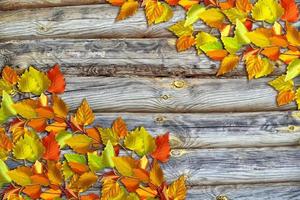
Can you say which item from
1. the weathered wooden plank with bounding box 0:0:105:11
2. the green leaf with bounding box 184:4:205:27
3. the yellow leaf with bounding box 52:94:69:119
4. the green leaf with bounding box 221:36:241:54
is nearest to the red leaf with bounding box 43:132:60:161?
the yellow leaf with bounding box 52:94:69:119

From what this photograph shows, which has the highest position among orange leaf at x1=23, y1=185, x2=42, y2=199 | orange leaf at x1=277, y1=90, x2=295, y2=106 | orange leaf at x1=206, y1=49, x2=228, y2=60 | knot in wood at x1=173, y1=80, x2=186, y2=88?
orange leaf at x1=206, y1=49, x2=228, y2=60

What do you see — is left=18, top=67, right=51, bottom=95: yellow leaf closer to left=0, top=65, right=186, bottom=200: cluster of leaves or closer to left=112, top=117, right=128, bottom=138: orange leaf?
left=0, top=65, right=186, bottom=200: cluster of leaves

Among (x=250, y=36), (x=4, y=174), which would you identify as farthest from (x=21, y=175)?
(x=250, y=36)

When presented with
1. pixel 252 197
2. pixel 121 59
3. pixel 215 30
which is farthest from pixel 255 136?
pixel 121 59

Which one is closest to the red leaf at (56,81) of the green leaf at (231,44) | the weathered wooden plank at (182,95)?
the weathered wooden plank at (182,95)

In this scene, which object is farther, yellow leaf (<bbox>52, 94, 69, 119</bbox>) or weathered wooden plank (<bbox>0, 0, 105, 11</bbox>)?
weathered wooden plank (<bbox>0, 0, 105, 11</bbox>)

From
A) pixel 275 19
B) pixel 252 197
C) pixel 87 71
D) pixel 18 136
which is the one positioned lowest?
pixel 252 197

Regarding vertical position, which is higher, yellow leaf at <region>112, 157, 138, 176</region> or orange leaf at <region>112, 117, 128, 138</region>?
orange leaf at <region>112, 117, 128, 138</region>

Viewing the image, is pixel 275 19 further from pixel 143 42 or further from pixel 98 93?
pixel 98 93
